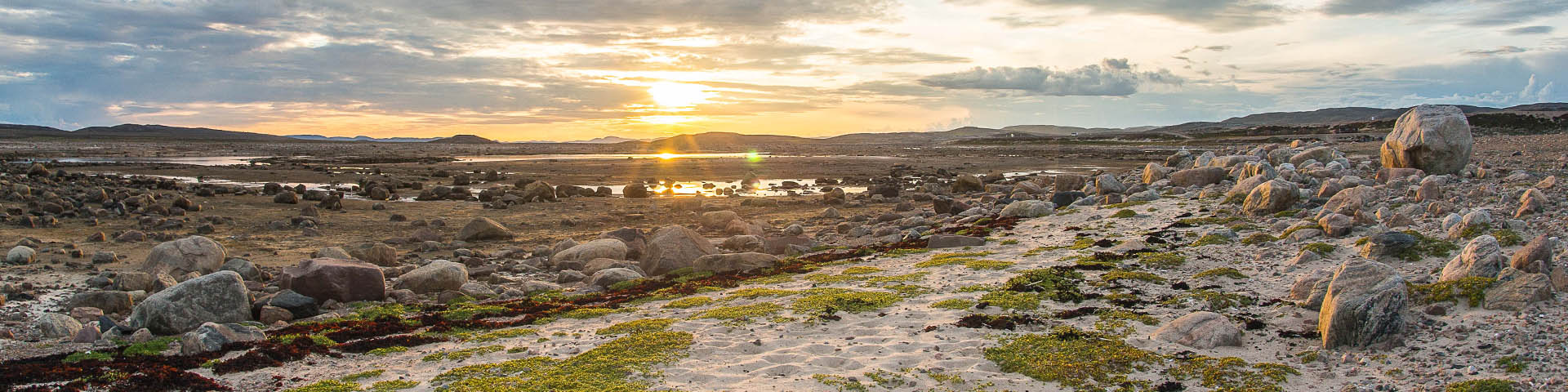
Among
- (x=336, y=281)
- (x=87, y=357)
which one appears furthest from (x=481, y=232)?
(x=87, y=357)

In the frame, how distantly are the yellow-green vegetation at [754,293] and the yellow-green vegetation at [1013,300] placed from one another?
3301 millimetres

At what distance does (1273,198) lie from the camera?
659 inches

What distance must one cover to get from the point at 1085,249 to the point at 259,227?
23.2 metres

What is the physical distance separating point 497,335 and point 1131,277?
32.6 ft

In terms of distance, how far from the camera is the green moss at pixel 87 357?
9.72m

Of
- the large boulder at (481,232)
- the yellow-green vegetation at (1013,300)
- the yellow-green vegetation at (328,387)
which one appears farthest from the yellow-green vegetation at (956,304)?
the large boulder at (481,232)

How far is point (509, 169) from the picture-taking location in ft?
218

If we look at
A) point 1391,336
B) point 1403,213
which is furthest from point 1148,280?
point 1403,213

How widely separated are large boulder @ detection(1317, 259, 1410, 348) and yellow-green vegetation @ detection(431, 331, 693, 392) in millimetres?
7310

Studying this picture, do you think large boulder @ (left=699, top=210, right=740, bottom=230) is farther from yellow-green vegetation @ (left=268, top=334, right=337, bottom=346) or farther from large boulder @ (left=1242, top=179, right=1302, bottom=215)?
yellow-green vegetation @ (left=268, top=334, right=337, bottom=346)

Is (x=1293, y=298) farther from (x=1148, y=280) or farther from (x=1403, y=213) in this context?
(x=1403, y=213)

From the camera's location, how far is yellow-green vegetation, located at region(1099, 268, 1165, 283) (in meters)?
12.6

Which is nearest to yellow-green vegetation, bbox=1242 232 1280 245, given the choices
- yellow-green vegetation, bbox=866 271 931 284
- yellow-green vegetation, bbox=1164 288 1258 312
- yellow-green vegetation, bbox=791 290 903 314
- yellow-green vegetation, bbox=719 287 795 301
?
yellow-green vegetation, bbox=1164 288 1258 312

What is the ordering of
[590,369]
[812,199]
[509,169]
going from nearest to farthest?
[590,369] < [812,199] < [509,169]
